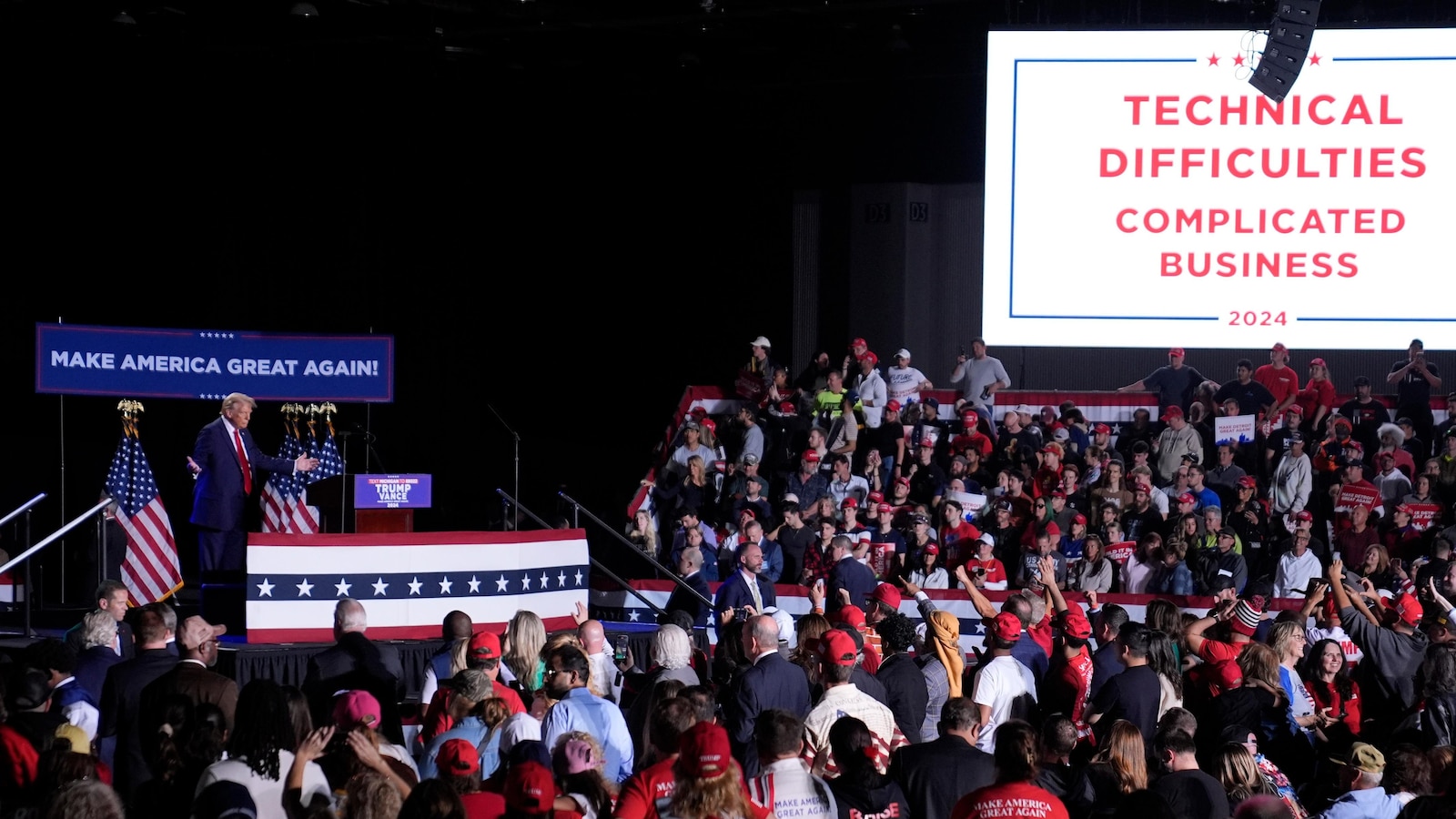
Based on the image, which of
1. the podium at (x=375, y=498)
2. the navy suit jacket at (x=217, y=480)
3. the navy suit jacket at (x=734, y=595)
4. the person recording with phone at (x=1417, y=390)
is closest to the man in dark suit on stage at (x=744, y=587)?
the navy suit jacket at (x=734, y=595)

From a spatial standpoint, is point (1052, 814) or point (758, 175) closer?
point (1052, 814)

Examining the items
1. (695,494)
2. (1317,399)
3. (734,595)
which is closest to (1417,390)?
(1317,399)

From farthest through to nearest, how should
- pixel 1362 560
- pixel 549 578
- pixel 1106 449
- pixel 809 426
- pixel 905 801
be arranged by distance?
pixel 809 426, pixel 1106 449, pixel 1362 560, pixel 549 578, pixel 905 801

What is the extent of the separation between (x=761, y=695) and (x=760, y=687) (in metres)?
0.04

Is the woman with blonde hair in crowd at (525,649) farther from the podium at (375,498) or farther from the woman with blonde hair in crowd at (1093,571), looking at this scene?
the woman with blonde hair in crowd at (1093,571)

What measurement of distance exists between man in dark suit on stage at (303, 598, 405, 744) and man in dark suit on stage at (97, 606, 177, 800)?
3.20ft

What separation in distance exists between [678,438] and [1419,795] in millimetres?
13482

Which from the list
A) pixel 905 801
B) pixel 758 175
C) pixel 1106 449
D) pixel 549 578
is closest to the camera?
pixel 905 801

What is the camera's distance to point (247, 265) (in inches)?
887

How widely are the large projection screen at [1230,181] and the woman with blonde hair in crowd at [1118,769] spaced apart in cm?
1257

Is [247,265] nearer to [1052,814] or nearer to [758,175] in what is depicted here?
[758,175]

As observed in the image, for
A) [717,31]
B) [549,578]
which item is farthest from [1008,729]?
[717,31]

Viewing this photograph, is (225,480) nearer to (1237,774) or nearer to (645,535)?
(645,535)

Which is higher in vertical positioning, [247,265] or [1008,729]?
[247,265]
